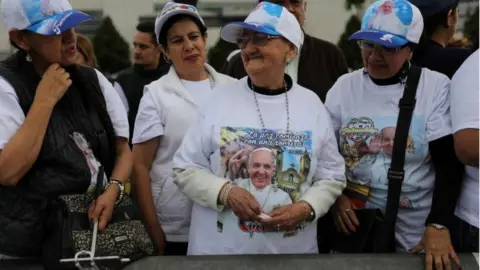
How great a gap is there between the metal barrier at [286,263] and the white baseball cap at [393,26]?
0.74 meters

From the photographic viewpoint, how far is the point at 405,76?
2.28 metres

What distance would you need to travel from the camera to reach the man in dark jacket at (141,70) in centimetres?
443

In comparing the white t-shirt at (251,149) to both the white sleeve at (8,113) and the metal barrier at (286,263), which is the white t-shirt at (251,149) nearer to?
the metal barrier at (286,263)

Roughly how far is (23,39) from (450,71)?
161 cm

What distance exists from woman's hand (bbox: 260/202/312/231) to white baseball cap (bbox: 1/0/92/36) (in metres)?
0.91

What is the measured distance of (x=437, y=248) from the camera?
205cm

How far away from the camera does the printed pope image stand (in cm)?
206

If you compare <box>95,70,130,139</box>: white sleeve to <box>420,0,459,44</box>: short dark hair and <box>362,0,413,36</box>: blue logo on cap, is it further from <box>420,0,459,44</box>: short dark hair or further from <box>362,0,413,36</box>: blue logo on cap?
<box>420,0,459,44</box>: short dark hair

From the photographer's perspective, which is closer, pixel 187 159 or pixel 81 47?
pixel 187 159

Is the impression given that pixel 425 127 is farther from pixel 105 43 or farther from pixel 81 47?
pixel 105 43

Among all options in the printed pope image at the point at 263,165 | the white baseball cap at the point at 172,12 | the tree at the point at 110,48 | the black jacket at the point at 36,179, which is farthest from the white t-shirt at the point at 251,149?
the tree at the point at 110,48

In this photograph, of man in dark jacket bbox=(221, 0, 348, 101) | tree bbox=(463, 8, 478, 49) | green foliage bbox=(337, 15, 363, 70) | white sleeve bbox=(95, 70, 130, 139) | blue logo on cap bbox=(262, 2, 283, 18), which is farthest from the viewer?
green foliage bbox=(337, 15, 363, 70)

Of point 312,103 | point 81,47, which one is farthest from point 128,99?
point 312,103

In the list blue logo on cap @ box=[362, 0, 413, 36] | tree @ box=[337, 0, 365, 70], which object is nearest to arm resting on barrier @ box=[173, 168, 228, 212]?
blue logo on cap @ box=[362, 0, 413, 36]
